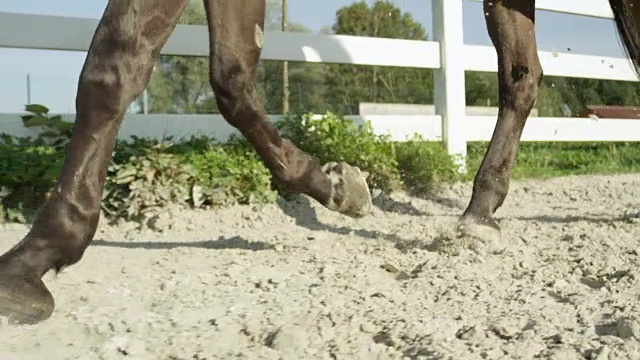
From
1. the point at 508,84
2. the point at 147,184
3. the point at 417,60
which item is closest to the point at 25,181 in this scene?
the point at 147,184

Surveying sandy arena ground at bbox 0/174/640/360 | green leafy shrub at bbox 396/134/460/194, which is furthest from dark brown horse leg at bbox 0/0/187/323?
green leafy shrub at bbox 396/134/460/194

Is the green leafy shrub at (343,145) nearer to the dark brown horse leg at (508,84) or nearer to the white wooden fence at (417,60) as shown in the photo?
the white wooden fence at (417,60)

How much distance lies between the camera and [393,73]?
803 cm

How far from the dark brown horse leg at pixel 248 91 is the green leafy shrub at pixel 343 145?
69.3 inches

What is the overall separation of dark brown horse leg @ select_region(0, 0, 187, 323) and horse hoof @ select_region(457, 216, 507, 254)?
4.72 feet

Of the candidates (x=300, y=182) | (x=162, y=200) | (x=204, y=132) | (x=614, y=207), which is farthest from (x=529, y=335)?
(x=204, y=132)

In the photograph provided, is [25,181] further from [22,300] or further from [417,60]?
[417,60]

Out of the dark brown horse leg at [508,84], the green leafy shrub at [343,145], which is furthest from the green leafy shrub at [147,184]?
the dark brown horse leg at [508,84]

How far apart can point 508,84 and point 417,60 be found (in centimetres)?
225

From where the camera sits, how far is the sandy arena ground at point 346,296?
204 centimetres

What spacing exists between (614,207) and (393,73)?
3568 mm

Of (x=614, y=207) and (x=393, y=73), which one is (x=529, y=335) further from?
(x=393, y=73)

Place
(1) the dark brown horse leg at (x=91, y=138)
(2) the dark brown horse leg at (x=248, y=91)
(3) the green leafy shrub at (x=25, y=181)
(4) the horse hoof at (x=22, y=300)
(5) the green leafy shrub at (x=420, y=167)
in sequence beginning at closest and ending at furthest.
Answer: (4) the horse hoof at (x=22, y=300)
(1) the dark brown horse leg at (x=91, y=138)
(2) the dark brown horse leg at (x=248, y=91)
(3) the green leafy shrub at (x=25, y=181)
(5) the green leafy shrub at (x=420, y=167)

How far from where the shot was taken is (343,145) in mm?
5105
